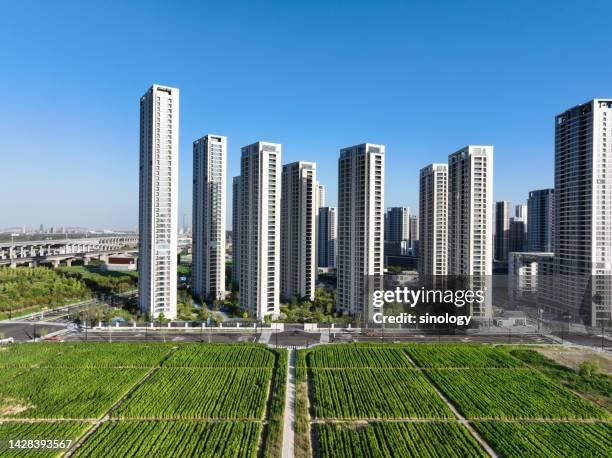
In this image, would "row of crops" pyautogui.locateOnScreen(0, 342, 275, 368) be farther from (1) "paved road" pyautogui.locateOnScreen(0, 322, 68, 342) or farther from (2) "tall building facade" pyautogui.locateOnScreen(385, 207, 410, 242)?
(2) "tall building facade" pyautogui.locateOnScreen(385, 207, 410, 242)

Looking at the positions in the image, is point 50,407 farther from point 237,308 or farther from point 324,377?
point 237,308

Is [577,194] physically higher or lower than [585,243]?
higher

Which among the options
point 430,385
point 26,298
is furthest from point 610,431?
point 26,298

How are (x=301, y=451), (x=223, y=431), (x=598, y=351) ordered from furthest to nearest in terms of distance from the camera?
1. (x=598, y=351)
2. (x=223, y=431)
3. (x=301, y=451)

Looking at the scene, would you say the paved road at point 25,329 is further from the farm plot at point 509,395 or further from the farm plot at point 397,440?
the farm plot at point 509,395

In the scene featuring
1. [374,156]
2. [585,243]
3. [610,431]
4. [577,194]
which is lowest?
[610,431]

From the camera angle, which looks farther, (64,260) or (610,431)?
(64,260)

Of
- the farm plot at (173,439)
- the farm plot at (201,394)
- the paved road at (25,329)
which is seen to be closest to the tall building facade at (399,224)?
the paved road at (25,329)
